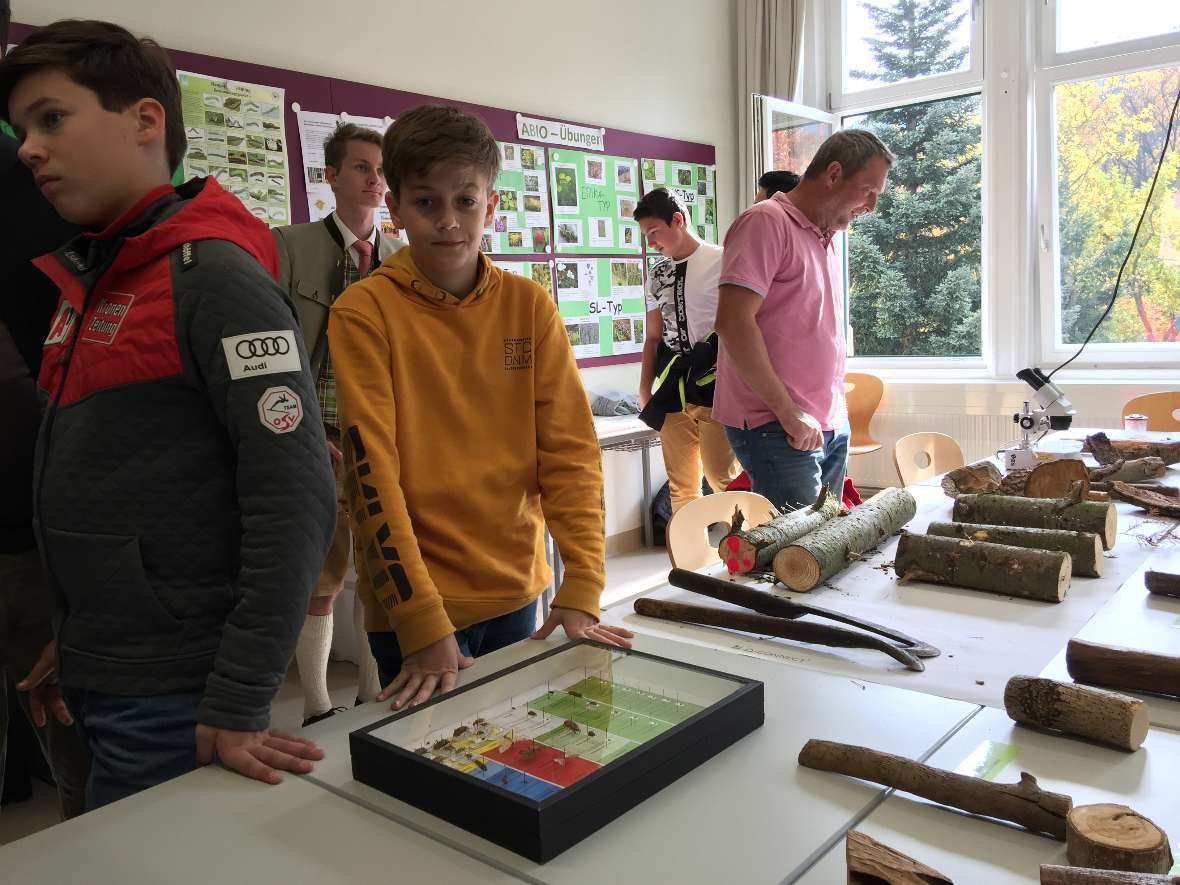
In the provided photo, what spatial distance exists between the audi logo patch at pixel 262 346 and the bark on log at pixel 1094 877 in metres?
0.91

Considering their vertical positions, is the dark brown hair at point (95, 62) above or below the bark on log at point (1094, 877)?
above

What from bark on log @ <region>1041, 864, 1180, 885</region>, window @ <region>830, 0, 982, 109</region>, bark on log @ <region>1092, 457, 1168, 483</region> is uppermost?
window @ <region>830, 0, 982, 109</region>

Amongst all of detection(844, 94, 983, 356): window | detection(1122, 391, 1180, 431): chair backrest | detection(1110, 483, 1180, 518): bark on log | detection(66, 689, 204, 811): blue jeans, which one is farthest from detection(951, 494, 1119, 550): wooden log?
detection(844, 94, 983, 356): window

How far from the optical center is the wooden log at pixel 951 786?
0.82m

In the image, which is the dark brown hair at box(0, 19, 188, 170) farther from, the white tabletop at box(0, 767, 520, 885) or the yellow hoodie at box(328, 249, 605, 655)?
the white tabletop at box(0, 767, 520, 885)

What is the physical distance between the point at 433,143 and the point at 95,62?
0.47 meters

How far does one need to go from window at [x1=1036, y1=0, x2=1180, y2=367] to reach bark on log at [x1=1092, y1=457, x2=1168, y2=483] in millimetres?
2843

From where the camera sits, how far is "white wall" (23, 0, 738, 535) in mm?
3227

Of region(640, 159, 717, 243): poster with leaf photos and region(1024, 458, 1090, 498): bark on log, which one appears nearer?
region(1024, 458, 1090, 498): bark on log

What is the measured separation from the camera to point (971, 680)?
49.2 inches

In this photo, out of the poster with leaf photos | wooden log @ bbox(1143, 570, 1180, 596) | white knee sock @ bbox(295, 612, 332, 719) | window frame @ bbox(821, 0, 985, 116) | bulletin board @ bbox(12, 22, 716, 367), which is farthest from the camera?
window frame @ bbox(821, 0, 985, 116)

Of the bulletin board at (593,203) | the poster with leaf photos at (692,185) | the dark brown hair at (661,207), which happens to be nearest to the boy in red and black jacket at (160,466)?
the dark brown hair at (661,207)

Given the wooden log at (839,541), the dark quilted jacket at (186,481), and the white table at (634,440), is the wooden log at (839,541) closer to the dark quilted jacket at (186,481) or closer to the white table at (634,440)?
the dark quilted jacket at (186,481)

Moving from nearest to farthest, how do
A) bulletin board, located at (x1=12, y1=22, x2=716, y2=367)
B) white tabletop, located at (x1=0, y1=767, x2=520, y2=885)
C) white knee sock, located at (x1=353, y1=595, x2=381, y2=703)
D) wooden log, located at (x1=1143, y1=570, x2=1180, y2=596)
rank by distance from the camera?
1. white tabletop, located at (x1=0, y1=767, x2=520, y2=885)
2. wooden log, located at (x1=1143, y1=570, x2=1180, y2=596)
3. white knee sock, located at (x1=353, y1=595, x2=381, y2=703)
4. bulletin board, located at (x1=12, y1=22, x2=716, y2=367)
